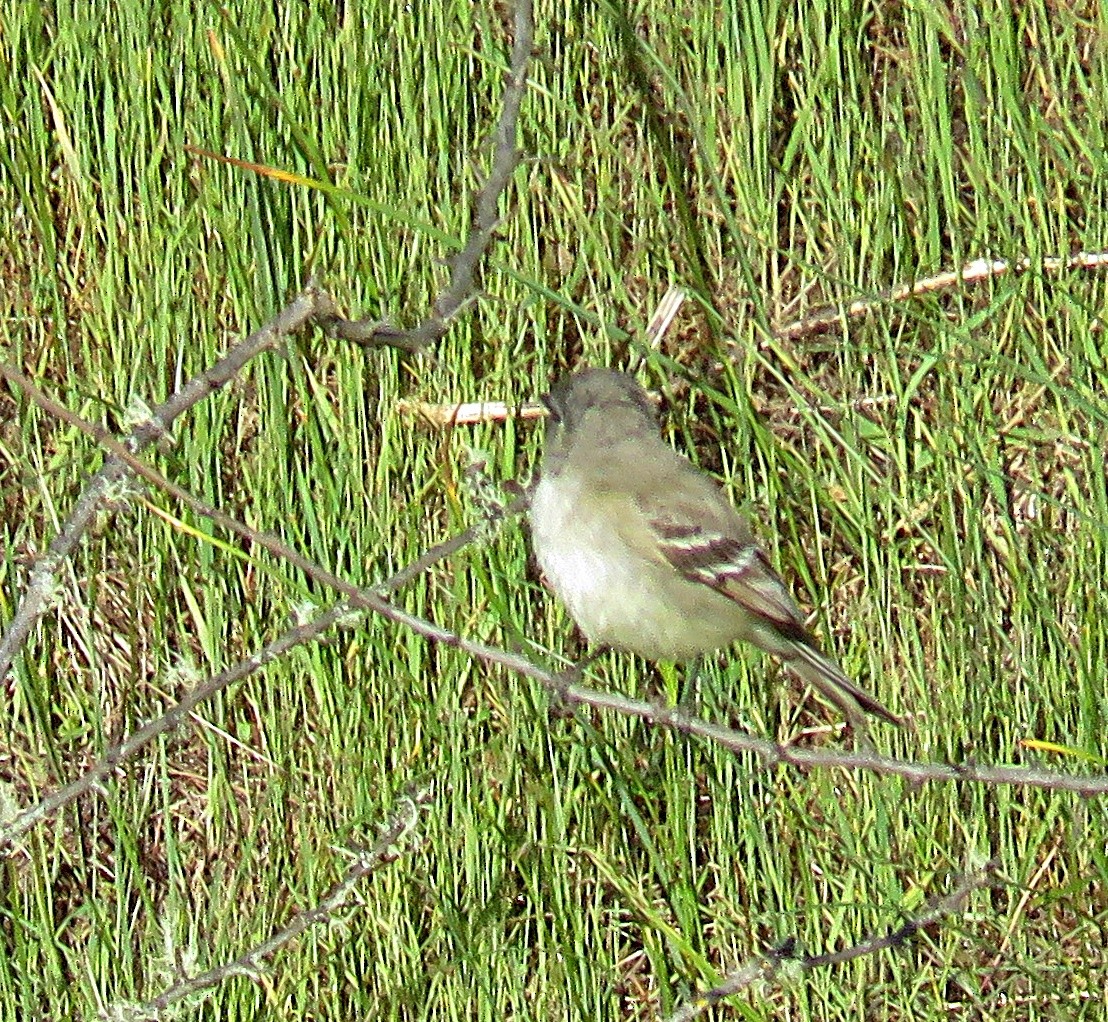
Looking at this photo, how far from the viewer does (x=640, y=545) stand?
2.63m

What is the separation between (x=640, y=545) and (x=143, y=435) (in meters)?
1.23

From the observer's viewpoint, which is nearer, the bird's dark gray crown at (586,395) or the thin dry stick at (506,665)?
the thin dry stick at (506,665)

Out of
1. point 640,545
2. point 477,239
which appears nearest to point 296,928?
point 640,545

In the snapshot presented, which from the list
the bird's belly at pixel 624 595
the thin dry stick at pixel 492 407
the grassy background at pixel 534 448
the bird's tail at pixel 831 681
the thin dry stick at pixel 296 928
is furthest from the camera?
the grassy background at pixel 534 448

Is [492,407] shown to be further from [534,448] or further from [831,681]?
[831,681]

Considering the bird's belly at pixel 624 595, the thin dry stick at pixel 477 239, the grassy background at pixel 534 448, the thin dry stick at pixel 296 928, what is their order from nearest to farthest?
the thin dry stick at pixel 477 239 → the thin dry stick at pixel 296 928 → the bird's belly at pixel 624 595 → the grassy background at pixel 534 448

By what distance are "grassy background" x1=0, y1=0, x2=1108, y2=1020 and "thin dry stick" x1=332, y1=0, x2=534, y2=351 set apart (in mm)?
1128

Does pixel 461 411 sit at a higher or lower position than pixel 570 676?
higher

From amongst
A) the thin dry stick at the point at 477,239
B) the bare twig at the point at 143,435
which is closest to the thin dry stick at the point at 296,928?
the bare twig at the point at 143,435

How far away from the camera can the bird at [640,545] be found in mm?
2506

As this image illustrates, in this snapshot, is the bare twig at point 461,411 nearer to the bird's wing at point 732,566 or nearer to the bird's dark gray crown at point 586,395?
the bird's dark gray crown at point 586,395

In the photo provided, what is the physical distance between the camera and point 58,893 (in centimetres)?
312

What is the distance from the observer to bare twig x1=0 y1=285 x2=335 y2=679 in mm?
1439

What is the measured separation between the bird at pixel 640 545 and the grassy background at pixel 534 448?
172 mm
